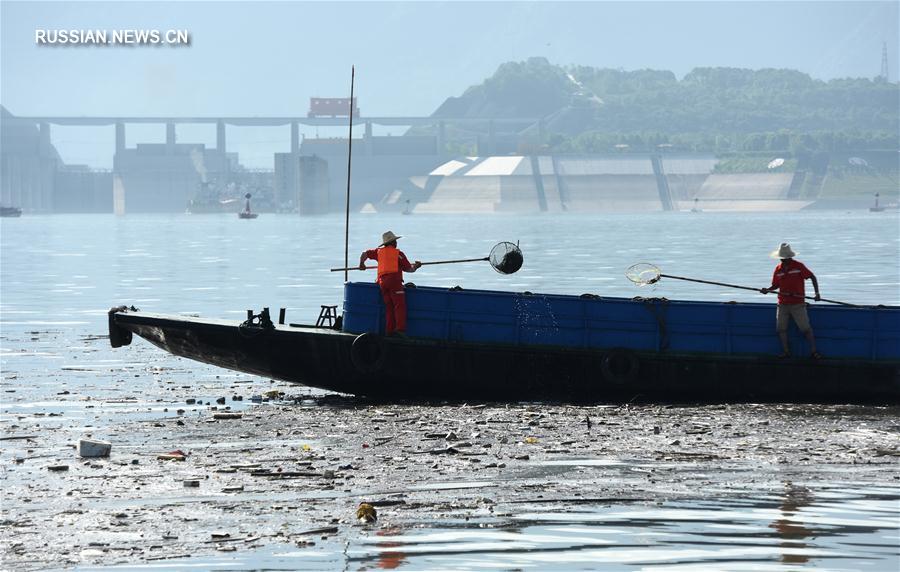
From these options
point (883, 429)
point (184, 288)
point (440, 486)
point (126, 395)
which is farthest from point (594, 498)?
point (184, 288)

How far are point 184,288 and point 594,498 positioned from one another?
4092 centimetres

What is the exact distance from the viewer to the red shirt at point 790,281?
71.9 feet

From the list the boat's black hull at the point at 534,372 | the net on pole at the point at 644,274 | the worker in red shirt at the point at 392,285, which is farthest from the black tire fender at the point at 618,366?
the worker in red shirt at the point at 392,285

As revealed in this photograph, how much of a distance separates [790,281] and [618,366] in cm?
286

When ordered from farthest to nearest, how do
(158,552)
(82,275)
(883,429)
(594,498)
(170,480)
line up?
(82,275), (883,429), (170,480), (594,498), (158,552)

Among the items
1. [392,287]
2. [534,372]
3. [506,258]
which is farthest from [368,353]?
[506,258]

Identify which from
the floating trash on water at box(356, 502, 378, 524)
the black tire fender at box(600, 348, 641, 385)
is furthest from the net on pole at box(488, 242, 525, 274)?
the floating trash on water at box(356, 502, 378, 524)

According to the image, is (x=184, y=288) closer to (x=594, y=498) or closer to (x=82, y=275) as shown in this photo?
(x=82, y=275)

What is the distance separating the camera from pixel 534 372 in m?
22.5

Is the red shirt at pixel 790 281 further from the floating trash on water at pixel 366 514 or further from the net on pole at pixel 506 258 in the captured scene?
the floating trash on water at pixel 366 514

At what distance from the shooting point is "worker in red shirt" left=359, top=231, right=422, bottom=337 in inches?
882

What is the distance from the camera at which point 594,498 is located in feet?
49.1

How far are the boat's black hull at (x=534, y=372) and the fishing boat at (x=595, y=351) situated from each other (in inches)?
0.6

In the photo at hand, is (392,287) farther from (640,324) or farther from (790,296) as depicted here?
(790,296)
